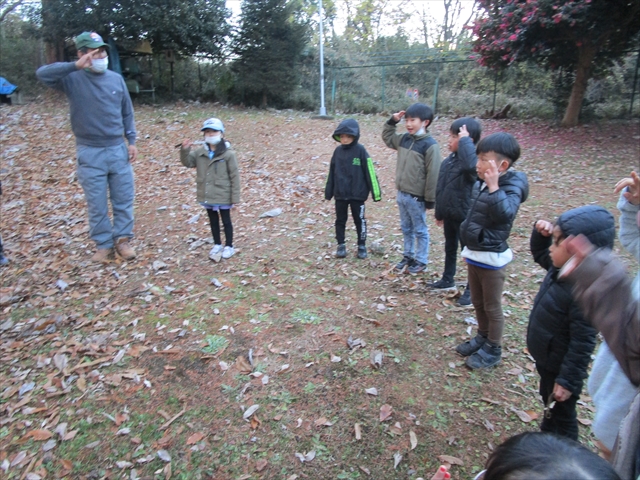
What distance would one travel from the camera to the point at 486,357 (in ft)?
11.7

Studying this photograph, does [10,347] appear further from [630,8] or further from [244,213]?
[630,8]

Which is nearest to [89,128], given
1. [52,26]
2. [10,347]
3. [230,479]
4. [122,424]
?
[10,347]

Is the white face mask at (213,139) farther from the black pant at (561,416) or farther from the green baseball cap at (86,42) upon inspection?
the black pant at (561,416)

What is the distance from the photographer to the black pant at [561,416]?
101 inches

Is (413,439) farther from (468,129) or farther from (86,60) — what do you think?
(86,60)

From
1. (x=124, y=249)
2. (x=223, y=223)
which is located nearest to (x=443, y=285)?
(x=223, y=223)

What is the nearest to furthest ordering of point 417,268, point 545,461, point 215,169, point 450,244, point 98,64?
1. point 545,461
2. point 450,244
3. point 98,64
4. point 417,268
5. point 215,169

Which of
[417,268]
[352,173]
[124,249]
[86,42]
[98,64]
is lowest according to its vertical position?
[417,268]

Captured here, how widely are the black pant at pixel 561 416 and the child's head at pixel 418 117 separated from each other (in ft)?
9.16

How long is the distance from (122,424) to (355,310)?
219cm

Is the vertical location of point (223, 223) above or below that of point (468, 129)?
below

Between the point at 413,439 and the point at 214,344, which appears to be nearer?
the point at 413,439

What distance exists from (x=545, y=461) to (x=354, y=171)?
4.34 meters

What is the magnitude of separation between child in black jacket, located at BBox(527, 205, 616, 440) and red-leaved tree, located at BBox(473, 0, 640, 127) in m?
9.25
